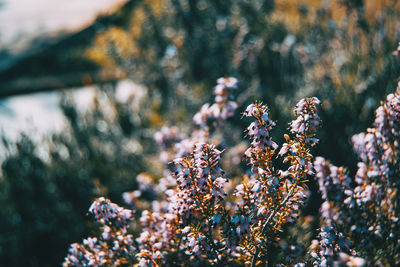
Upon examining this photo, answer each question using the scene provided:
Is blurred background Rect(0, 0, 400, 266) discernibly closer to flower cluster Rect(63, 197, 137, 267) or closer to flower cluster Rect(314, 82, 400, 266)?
flower cluster Rect(63, 197, 137, 267)

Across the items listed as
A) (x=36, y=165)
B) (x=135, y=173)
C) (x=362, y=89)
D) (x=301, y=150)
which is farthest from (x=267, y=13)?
(x=301, y=150)

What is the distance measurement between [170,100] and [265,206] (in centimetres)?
402

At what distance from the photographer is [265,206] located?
1.88 m

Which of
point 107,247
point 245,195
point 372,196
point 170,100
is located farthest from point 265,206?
point 170,100

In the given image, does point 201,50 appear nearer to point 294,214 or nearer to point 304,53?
point 304,53

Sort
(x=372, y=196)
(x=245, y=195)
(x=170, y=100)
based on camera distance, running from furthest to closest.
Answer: (x=170, y=100) < (x=372, y=196) < (x=245, y=195)

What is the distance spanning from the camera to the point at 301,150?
1.79 meters

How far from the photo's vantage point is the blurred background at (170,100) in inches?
146

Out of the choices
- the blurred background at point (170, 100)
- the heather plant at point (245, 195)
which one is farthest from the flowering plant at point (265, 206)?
the blurred background at point (170, 100)

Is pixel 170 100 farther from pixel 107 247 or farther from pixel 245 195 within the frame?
pixel 245 195

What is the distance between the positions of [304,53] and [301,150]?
3684mm

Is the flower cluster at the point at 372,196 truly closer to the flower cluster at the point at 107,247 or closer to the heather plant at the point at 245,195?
the heather plant at the point at 245,195

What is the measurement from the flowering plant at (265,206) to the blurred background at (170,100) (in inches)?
20.8

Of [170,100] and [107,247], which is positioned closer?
[107,247]
